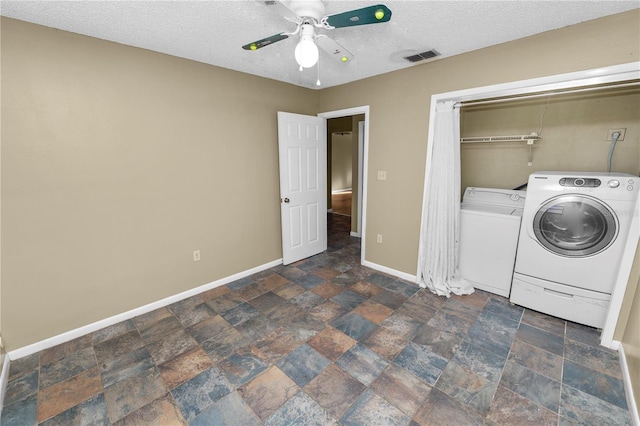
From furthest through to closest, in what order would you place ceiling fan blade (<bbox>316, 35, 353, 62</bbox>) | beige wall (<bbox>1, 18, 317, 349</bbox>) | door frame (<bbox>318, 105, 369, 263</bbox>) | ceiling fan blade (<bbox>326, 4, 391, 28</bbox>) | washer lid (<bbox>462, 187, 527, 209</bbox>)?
door frame (<bbox>318, 105, 369, 263</bbox>) → washer lid (<bbox>462, 187, 527, 209</bbox>) → beige wall (<bbox>1, 18, 317, 349</bbox>) → ceiling fan blade (<bbox>316, 35, 353, 62</bbox>) → ceiling fan blade (<bbox>326, 4, 391, 28</bbox>)

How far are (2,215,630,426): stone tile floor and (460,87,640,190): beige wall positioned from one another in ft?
5.27

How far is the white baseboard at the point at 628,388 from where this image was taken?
1.52 m

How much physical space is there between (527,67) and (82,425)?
3966 millimetres

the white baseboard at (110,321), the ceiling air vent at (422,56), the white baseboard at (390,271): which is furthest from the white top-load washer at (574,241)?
the white baseboard at (110,321)

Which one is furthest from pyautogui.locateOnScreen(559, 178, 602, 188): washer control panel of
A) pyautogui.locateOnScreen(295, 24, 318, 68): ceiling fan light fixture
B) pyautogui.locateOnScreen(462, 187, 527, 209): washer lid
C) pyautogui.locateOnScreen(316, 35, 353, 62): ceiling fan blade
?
pyautogui.locateOnScreen(295, 24, 318, 68): ceiling fan light fixture

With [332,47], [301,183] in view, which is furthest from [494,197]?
[332,47]

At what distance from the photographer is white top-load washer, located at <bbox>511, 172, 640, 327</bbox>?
2.13 meters

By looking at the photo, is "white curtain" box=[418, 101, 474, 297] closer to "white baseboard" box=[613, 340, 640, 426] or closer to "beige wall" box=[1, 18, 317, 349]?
"white baseboard" box=[613, 340, 640, 426]

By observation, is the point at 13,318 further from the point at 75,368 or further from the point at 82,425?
the point at 82,425

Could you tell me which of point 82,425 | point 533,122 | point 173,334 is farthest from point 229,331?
point 533,122

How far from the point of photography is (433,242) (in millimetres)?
2961

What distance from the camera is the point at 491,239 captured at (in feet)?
9.19

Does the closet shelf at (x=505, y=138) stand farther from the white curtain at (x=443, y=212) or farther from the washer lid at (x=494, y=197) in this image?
the white curtain at (x=443, y=212)

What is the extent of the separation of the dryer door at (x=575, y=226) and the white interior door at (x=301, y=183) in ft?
8.30
